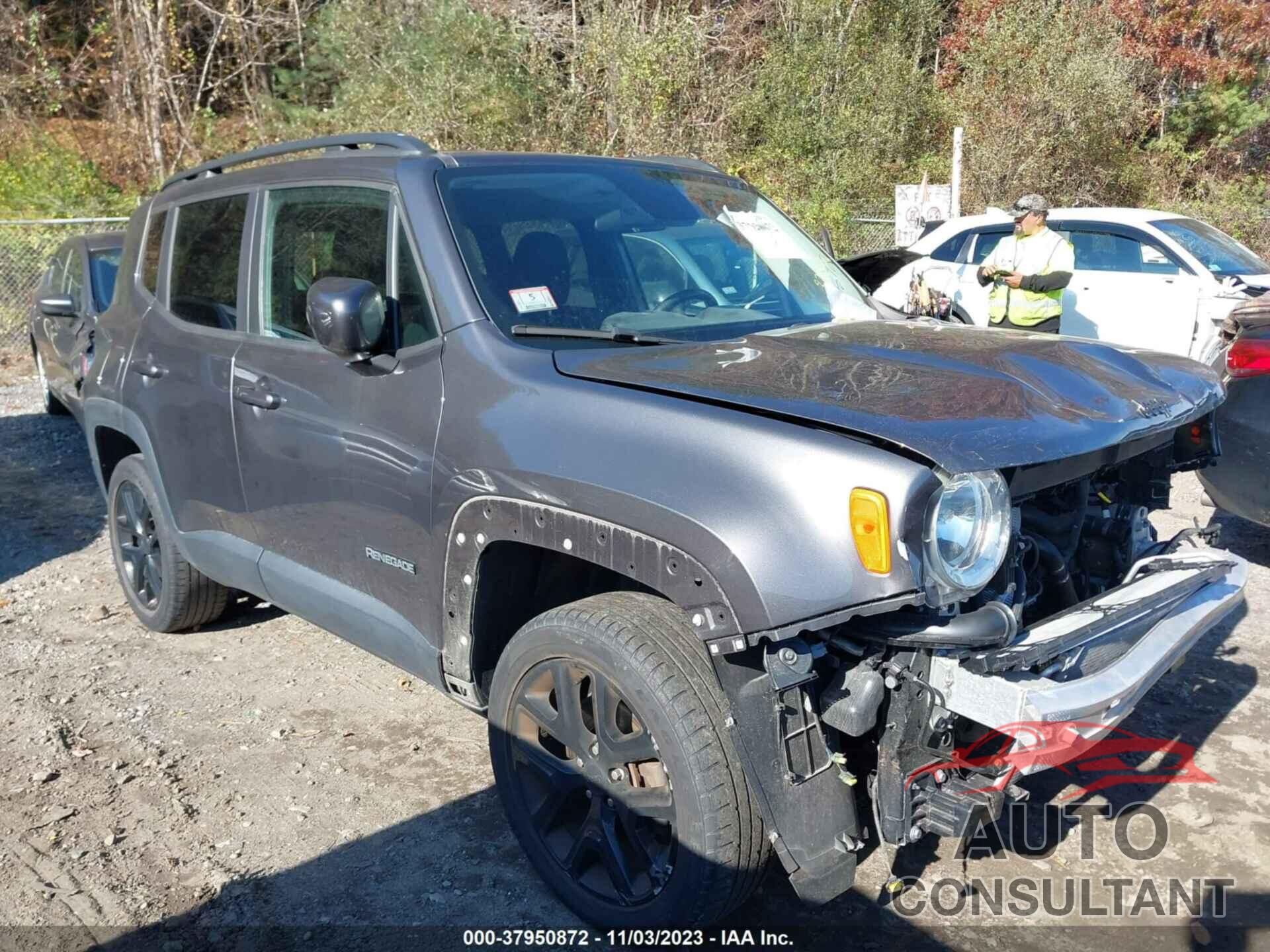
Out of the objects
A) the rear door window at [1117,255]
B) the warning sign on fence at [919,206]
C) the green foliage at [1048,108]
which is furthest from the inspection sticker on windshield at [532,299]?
the green foliage at [1048,108]

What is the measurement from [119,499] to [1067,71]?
636 inches

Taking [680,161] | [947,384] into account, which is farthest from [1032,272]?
[947,384]

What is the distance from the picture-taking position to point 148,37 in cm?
2030

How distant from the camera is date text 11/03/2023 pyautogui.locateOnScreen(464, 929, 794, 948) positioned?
2938 mm

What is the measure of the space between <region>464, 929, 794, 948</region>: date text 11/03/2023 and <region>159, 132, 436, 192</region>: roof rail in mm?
2399

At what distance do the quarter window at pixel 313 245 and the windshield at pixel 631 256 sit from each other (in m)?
0.29

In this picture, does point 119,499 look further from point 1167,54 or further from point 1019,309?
point 1167,54

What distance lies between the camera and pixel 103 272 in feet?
29.9

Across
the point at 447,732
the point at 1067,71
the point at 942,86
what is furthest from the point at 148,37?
the point at 447,732

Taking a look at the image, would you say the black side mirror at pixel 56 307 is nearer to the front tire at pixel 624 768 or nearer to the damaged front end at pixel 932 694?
the front tire at pixel 624 768

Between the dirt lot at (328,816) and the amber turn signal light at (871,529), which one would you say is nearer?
the amber turn signal light at (871,529)

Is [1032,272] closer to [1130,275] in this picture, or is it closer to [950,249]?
[1130,275]

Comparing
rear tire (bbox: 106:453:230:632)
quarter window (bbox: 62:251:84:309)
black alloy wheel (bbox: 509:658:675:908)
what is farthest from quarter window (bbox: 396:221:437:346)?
quarter window (bbox: 62:251:84:309)

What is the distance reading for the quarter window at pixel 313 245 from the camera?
3.60 meters
